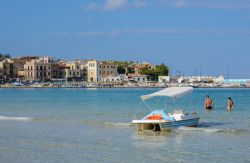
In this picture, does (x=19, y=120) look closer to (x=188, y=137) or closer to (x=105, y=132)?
(x=105, y=132)

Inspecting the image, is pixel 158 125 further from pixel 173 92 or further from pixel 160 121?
pixel 173 92

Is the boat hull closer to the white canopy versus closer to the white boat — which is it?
the white boat

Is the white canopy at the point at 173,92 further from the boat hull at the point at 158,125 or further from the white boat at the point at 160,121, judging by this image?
the boat hull at the point at 158,125

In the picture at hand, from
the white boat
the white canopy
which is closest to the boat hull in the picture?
the white boat

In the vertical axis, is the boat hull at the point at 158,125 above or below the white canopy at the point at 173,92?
below

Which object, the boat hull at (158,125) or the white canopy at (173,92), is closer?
the boat hull at (158,125)

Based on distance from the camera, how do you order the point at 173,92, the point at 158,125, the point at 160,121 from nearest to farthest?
the point at 160,121 < the point at 158,125 < the point at 173,92

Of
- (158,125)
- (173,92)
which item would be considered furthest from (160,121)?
(173,92)

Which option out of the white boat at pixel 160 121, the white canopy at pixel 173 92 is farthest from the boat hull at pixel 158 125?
the white canopy at pixel 173 92

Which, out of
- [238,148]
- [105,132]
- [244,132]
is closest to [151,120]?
[105,132]

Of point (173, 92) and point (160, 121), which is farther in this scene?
point (173, 92)

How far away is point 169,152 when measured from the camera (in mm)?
22281

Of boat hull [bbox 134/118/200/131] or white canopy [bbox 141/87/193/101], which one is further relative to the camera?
white canopy [bbox 141/87/193/101]

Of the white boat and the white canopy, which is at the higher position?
the white canopy
